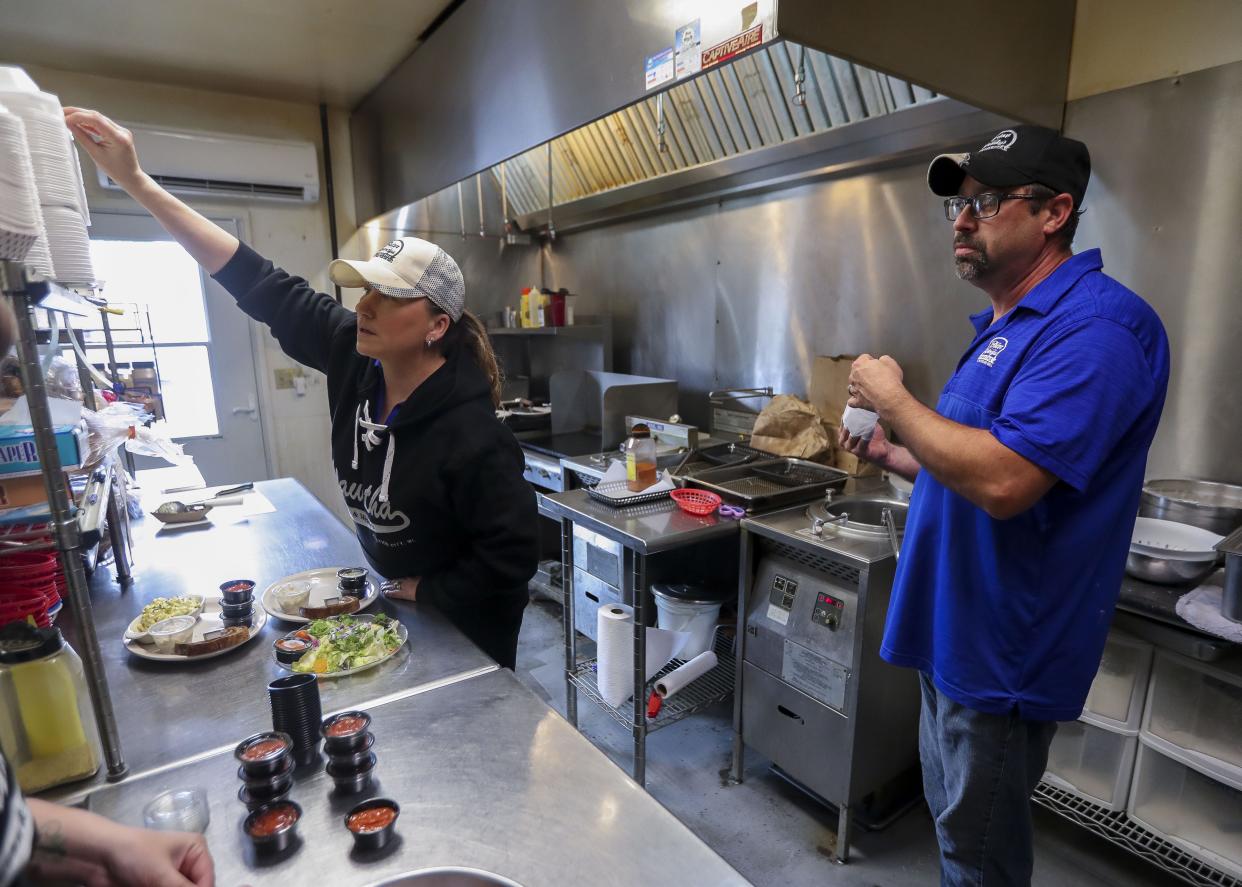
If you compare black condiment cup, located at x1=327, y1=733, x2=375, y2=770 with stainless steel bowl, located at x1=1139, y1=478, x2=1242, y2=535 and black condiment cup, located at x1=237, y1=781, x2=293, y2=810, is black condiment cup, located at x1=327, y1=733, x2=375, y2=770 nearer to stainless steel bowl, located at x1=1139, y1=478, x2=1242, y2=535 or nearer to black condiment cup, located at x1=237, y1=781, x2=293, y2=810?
black condiment cup, located at x1=237, y1=781, x2=293, y2=810

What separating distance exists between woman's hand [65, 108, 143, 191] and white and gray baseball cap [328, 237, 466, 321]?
0.42m

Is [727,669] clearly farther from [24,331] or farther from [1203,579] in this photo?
[24,331]

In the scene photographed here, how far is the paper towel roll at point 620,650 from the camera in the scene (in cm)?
202

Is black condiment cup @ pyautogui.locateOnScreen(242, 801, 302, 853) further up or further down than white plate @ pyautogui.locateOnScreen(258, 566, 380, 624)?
further down

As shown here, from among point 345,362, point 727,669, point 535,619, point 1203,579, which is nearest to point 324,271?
point 535,619

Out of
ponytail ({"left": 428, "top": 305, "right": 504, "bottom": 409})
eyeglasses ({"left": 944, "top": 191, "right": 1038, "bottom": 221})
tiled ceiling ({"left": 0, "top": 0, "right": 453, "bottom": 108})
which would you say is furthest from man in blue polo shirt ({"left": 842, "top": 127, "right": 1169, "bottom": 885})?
tiled ceiling ({"left": 0, "top": 0, "right": 453, "bottom": 108})

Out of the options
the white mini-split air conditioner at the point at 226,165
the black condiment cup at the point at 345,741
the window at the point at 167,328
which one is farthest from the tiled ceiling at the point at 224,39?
the black condiment cup at the point at 345,741

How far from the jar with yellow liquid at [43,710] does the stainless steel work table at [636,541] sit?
1304mm

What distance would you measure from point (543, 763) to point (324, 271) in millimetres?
4091

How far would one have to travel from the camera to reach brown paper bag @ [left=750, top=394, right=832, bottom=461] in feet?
8.17

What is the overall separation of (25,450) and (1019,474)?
1.50 metres

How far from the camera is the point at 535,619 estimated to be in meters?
3.36

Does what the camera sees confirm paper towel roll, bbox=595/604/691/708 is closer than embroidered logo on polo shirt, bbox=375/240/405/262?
No

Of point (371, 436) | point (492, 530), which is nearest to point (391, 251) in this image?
point (371, 436)
